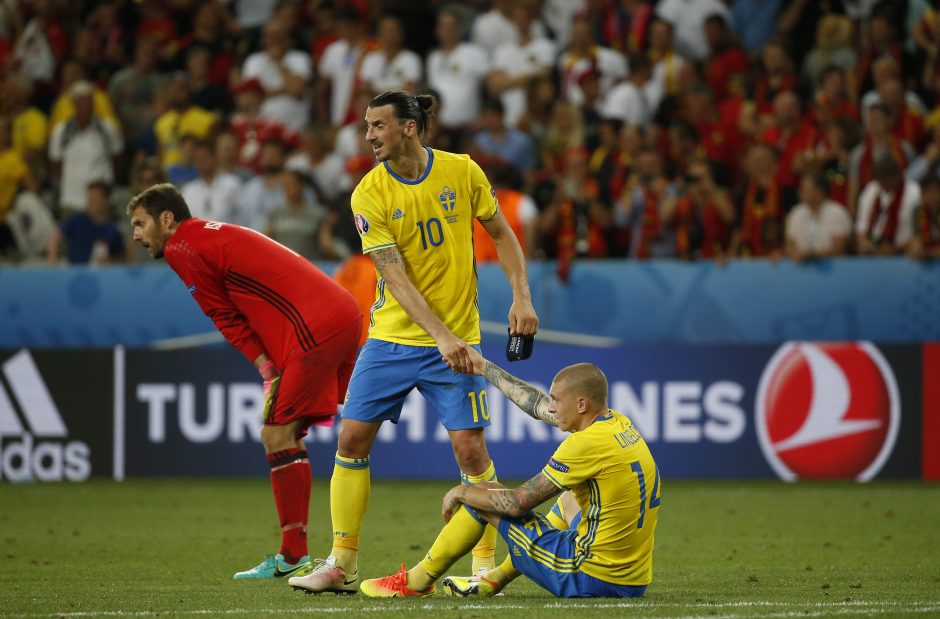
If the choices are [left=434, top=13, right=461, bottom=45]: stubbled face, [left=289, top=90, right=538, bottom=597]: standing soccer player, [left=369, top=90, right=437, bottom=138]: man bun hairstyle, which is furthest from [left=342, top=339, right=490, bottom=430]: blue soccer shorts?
[left=434, top=13, right=461, bottom=45]: stubbled face

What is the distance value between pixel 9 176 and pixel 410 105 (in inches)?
449

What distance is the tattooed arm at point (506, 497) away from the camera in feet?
21.2

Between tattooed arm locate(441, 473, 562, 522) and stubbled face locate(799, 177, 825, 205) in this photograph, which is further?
stubbled face locate(799, 177, 825, 205)

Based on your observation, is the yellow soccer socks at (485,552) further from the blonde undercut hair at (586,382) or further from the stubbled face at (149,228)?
the stubbled face at (149,228)

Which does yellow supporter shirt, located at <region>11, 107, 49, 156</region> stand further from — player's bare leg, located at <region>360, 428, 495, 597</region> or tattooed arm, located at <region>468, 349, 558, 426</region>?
tattooed arm, located at <region>468, 349, 558, 426</region>

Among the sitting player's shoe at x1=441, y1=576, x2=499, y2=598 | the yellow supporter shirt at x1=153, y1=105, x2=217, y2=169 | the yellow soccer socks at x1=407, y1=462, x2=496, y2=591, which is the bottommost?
the sitting player's shoe at x1=441, y1=576, x2=499, y2=598

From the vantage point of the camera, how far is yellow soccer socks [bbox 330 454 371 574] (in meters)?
7.16

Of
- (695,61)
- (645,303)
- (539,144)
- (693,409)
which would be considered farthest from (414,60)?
(693,409)

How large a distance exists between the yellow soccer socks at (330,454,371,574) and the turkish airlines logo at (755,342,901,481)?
6949mm

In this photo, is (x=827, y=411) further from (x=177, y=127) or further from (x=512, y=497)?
(x=177, y=127)

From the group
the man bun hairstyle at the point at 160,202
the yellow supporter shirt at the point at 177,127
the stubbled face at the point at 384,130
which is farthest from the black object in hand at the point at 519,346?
the yellow supporter shirt at the point at 177,127

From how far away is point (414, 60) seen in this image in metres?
17.0

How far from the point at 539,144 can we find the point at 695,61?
2210 millimetres

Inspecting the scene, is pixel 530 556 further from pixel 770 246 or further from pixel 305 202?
pixel 305 202
